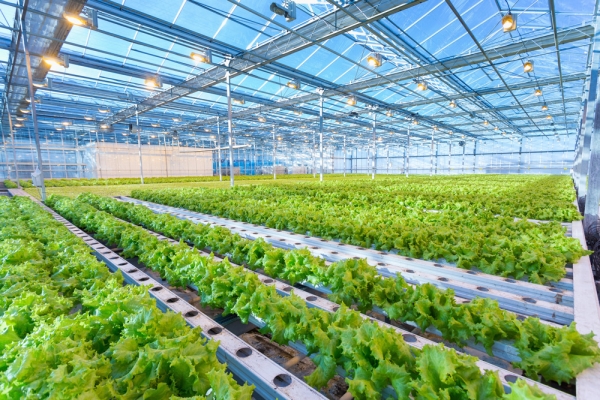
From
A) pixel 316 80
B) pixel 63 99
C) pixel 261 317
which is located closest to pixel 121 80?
pixel 63 99

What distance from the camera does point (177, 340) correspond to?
1874 millimetres

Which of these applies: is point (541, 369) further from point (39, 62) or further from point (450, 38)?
point (39, 62)

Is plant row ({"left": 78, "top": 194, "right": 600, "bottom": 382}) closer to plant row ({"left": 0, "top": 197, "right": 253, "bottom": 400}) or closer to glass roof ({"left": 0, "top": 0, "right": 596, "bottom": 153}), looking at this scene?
plant row ({"left": 0, "top": 197, "right": 253, "bottom": 400})

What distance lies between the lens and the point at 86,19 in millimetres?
9742

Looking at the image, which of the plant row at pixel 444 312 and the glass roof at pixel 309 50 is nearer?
the plant row at pixel 444 312

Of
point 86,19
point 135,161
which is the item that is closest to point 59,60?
point 86,19

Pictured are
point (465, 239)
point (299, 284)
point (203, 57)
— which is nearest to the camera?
point (299, 284)

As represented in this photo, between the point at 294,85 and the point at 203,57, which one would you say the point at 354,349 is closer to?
the point at 203,57

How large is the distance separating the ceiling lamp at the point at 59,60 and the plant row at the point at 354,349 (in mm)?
12059

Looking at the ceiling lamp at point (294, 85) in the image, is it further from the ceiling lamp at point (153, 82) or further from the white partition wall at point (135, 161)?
the white partition wall at point (135, 161)

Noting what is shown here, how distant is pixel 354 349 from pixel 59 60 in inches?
596

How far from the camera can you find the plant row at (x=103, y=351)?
5.26 ft

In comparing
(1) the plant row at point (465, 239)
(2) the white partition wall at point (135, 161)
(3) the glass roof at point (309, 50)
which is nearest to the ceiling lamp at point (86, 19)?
(3) the glass roof at point (309, 50)

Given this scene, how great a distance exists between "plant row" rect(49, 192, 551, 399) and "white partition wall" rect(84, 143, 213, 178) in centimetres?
3032
